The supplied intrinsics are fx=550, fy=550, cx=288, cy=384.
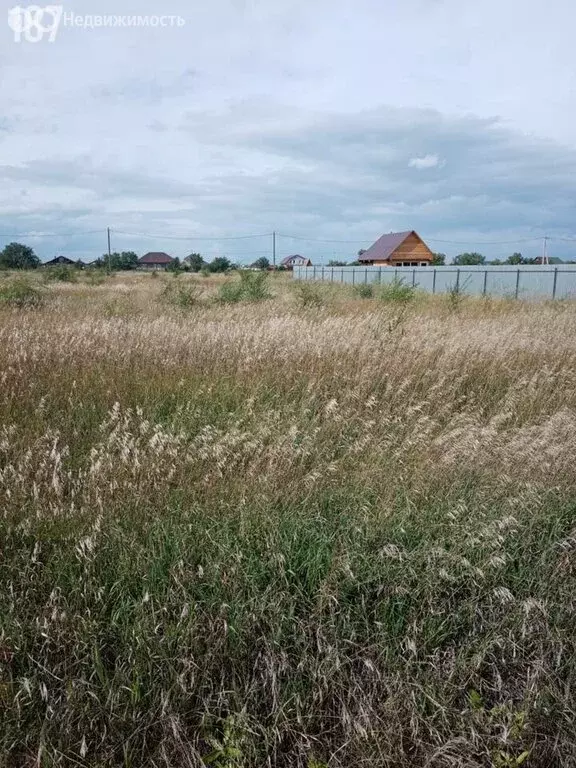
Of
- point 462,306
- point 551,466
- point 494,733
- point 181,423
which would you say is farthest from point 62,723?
point 462,306

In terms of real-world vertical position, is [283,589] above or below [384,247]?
below

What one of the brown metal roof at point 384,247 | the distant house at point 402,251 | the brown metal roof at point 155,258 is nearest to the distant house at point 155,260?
the brown metal roof at point 155,258

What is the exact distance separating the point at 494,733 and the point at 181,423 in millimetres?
2677

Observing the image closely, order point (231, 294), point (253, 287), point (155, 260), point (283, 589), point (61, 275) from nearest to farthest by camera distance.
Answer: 1. point (283, 589)
2. point (231, 294)
3. point (253, 287)
4. point (61, 275)
5. point (155, 260)

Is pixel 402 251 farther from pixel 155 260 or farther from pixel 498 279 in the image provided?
pixel 155 260

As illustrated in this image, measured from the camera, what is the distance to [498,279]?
1157 inches

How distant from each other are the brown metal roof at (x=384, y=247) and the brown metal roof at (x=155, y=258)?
50048mm

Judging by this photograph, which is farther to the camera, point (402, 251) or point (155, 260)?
point (155, 260)

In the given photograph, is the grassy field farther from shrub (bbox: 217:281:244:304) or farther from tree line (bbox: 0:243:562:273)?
tree line (bbox: 0:243:562:273)

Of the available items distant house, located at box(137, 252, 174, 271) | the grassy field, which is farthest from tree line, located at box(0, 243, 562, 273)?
the grassy field

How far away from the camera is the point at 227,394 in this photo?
451cm

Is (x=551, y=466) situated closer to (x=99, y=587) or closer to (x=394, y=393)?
(x=394, y=393)

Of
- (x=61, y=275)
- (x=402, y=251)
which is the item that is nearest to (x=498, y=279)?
(x=61, y=275)

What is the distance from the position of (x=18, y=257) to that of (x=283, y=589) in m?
60.4
